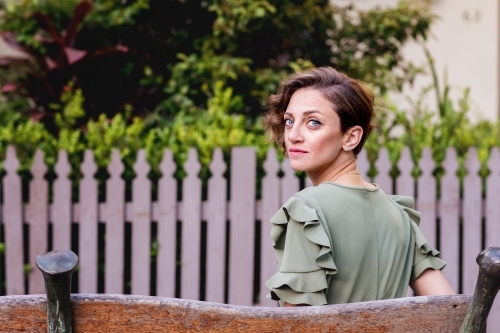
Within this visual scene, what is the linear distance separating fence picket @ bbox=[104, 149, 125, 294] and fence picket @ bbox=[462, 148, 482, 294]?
208 cm

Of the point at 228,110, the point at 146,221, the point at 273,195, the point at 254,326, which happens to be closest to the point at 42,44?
the point at 228,110

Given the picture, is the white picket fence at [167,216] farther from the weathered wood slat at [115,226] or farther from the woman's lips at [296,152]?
the woman's lips at [296,152]

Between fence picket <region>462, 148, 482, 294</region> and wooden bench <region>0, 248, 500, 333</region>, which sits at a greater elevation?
wooden bench <region>0, 248, 500, 333</region>

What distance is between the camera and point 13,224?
418cm

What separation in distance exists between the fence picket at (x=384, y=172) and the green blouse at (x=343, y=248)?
8.32 feet

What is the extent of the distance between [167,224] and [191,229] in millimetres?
143

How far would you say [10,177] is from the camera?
13.6 feet

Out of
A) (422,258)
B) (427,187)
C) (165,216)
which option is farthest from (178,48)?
(422,258)

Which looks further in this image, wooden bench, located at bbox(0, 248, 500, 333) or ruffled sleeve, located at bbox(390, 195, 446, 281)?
ruffled sleeve, located at bbox(390, 195, 446, 281)

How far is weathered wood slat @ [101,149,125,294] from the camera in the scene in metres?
4.15

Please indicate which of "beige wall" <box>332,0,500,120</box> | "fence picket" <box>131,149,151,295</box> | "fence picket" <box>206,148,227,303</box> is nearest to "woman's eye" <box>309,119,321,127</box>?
"fence picket" <box>206,148,227,303</box>

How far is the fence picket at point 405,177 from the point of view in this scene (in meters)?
4.31

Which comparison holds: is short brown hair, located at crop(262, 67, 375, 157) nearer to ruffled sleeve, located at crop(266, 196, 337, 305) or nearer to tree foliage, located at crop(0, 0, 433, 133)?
ruffled sleeve, located at crop(266, 196, 337, 305)

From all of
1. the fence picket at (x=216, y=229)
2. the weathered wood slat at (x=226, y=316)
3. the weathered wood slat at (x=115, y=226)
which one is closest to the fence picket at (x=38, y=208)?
the weathered wood slat at (x=115, y=226)
